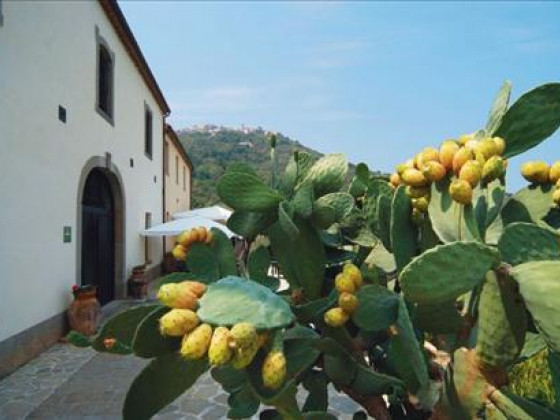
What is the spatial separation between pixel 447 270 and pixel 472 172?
0.76 ft

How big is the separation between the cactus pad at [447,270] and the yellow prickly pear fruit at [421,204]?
11.5 inches

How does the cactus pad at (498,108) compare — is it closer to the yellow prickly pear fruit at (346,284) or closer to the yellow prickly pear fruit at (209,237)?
the yellow prickly pear fruit at (346,284)

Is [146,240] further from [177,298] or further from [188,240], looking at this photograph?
[177,298]

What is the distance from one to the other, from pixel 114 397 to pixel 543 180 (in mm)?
5857

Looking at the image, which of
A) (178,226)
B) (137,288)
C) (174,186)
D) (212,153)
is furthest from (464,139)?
(212,153)

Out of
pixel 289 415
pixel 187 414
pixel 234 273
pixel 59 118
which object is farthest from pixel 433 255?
pixel 59 118

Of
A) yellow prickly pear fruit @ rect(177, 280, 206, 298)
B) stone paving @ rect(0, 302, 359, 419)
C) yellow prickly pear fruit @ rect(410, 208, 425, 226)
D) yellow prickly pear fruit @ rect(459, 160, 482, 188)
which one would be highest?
yellow prickly pear fruit @ rect(459, 160, 482, 188)

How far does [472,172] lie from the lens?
0.97m

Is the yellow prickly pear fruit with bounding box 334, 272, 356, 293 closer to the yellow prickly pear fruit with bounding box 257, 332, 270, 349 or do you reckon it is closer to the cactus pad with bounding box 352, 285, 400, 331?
the cactus pad with bounding box 352, 285, 400, 331

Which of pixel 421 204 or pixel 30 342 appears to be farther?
pixel 30 342

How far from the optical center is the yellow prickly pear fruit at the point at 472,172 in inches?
38.4

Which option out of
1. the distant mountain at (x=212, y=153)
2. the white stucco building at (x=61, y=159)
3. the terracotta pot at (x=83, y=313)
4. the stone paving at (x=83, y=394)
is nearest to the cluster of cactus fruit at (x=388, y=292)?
the stone paving at (x=83, y=394)

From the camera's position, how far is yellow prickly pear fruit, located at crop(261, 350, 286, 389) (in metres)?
0.76

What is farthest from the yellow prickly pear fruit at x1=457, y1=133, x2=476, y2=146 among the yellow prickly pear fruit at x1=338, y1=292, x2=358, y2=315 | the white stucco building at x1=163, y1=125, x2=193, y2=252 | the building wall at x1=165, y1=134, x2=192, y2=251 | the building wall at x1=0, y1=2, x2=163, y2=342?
the building wall at x1=165, y1=134, x2=192, y2=251
